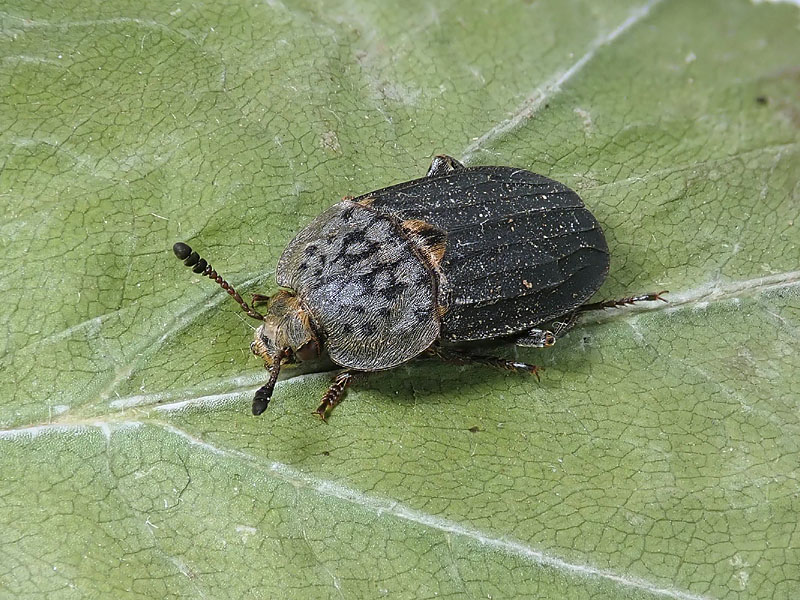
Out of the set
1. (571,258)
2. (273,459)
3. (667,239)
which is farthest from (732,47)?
(273,459)

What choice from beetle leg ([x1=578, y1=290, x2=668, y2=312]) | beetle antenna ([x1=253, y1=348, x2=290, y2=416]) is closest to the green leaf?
beetle leg ([x1=578, y1=290, x2=668, y2=312])

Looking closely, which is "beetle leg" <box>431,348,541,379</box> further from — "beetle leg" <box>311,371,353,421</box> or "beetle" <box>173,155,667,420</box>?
"beetle leg" <box>311,371,353,421</box>

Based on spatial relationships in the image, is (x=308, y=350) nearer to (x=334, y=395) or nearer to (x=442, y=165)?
(x=334, y=395)

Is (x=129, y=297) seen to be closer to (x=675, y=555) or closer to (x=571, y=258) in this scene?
(x=571, y=258)

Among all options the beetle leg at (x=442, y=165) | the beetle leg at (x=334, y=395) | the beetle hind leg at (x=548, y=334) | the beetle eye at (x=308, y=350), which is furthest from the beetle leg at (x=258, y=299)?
the beetle hind leg at (x=548, y=334)

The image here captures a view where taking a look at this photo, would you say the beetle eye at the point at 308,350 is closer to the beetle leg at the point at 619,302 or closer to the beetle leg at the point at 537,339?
the beetle leg at the point at 537,339

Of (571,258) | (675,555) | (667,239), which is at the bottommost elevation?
(675,555)
